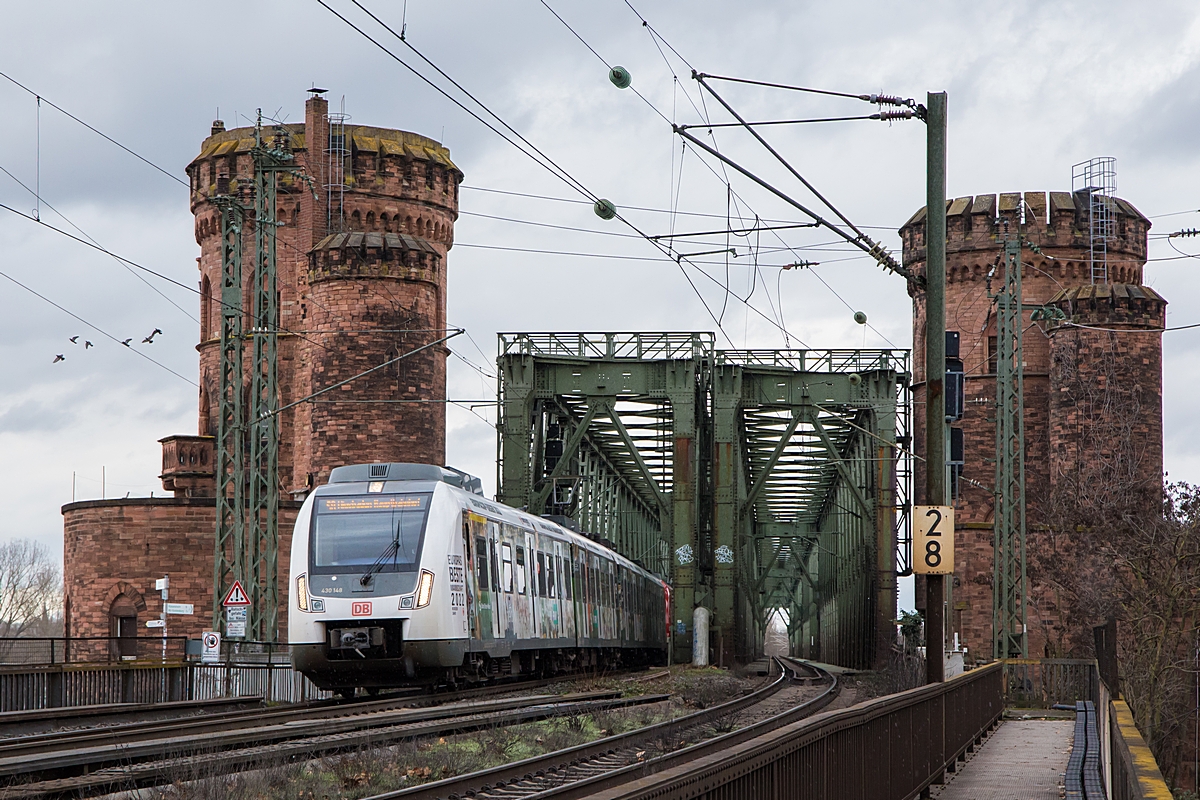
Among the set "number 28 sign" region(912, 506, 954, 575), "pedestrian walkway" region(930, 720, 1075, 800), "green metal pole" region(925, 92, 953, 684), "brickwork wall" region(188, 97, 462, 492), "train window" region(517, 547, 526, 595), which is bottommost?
"pedestrian walkway" region(930, 720, 1075, 800)

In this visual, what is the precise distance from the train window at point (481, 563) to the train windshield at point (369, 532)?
1655 mm

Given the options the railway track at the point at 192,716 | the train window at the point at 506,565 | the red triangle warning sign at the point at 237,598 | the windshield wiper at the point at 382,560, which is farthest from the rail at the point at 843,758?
the red triangle warning sign at the point at 237,598

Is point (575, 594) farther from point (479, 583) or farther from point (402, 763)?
point (402, 763)

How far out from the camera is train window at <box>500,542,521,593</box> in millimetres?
23438

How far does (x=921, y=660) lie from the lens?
29344 millimetres

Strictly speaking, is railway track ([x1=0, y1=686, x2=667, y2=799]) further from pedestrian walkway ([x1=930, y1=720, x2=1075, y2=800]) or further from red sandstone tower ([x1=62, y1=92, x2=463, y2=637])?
red sandstone tower ([x1=62, y1=92, x2=463, y2=637])

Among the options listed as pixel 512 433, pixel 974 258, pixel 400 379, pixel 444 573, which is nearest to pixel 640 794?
pixel 444 573

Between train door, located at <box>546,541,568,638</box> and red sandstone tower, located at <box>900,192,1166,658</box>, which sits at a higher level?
red sandstone tower, located at <box>900,192,1166,658</box>

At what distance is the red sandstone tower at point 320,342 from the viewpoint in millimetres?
45000

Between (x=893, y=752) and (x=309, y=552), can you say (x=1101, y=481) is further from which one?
(x=893, y=752)

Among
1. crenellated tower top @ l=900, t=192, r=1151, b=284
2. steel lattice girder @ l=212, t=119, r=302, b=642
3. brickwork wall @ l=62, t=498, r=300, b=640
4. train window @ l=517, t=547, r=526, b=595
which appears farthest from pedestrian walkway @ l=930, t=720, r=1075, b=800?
crenellated tower top @ l=900, t=192, r=1151, b=284

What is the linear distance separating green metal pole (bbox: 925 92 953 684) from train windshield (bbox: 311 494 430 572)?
6.34 m

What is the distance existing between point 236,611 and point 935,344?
13.5m

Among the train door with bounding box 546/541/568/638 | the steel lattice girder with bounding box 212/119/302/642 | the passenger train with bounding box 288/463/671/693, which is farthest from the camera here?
the steel lattice girder with bounding box 212/119/302/642
